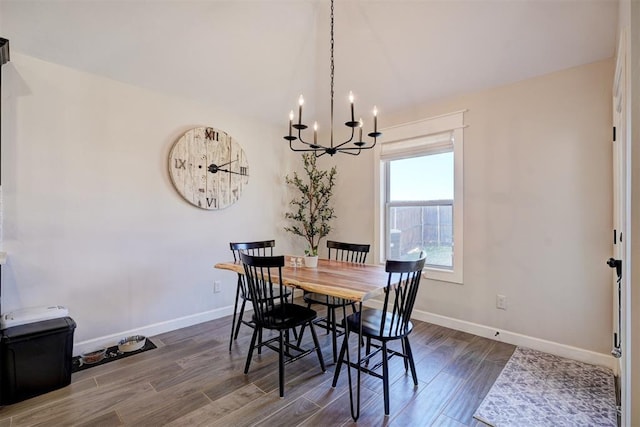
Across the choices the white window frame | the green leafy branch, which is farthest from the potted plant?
the white window frame

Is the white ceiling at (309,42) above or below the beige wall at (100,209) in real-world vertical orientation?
above

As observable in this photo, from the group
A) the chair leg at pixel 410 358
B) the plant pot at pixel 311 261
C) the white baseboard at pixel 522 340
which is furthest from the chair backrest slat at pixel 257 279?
the white baseboard at pixel 522 340

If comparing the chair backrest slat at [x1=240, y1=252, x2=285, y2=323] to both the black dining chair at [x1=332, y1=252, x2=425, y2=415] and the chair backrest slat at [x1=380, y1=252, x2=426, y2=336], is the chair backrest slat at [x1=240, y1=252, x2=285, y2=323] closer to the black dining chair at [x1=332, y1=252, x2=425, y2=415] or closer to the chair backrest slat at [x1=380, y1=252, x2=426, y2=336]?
the black dining chair at [x1=332, y1=252, x2=425, y2=415]

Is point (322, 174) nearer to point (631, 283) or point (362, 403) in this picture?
point (362, 403)

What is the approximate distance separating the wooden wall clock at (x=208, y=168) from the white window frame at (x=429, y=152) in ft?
5.57

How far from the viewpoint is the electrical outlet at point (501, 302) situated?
2.88 metres

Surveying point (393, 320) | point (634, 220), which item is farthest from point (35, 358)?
point (634, 220)

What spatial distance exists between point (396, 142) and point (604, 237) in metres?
2.11

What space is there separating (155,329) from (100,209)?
1267 mm

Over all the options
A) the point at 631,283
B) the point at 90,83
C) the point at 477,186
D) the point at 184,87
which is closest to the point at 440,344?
the point at 477,186

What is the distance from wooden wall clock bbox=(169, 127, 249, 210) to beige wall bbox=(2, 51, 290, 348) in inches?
4.0

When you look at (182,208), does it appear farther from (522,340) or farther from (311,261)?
(522,340)

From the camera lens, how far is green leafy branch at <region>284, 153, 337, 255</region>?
427 centimetres

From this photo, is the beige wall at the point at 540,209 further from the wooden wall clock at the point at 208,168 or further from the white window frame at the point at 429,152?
the wooden wall clock at the point at 208,168
